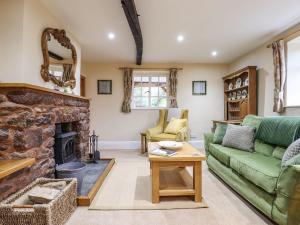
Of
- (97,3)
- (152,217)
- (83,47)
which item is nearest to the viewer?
(152,217)

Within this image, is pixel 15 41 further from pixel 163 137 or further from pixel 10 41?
pixel 163 137

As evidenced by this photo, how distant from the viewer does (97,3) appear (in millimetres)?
2617

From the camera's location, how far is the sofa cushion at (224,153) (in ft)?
8.98

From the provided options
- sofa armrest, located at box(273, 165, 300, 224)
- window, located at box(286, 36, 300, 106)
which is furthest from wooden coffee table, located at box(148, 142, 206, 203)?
window, located at box(286, 36, 300, 106)

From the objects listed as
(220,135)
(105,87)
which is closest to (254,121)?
(220,135)

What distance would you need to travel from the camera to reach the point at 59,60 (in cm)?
315

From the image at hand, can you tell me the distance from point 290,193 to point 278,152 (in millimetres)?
1062

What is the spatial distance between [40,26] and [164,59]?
3246 millimetres

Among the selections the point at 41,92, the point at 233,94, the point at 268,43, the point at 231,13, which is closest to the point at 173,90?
the point at 233,94

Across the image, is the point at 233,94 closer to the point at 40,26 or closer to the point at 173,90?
the point at 173,90

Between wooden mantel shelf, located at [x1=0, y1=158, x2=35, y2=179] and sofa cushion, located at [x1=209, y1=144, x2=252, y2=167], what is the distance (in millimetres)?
2274

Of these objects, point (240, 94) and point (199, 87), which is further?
point (199, 87)

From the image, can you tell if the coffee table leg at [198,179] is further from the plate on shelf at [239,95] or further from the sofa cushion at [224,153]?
the plate on shelf at [239,95]

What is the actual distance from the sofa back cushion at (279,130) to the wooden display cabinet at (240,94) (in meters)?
1.48
